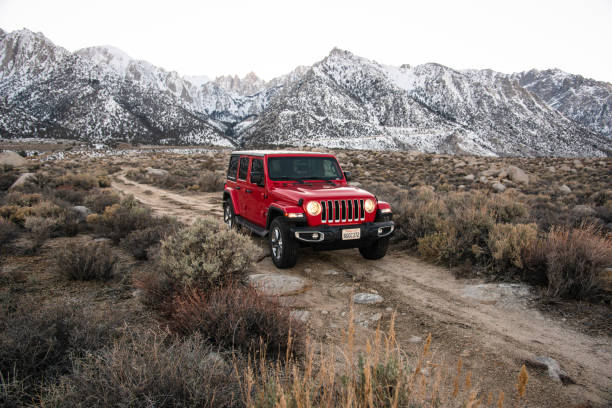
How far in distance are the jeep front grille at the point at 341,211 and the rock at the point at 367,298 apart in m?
1.31

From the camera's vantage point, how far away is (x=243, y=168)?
7887 millimetres

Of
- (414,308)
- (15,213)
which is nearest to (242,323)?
(414,308)

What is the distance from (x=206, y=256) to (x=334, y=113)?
394 feet

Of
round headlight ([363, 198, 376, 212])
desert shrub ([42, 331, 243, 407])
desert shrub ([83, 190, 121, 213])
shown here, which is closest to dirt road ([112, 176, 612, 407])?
round headlight ([363, 198, 376, 212])

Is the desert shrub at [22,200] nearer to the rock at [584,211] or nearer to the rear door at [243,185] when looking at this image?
the rear door at [243,185]

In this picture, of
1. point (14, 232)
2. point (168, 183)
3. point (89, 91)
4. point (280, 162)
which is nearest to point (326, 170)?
point (280, 162)

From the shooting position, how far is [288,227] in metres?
5.43

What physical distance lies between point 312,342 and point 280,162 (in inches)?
167

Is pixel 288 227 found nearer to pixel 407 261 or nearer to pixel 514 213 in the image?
pixel 407 261

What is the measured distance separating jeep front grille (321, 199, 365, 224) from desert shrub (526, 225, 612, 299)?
A: 9.23 ft

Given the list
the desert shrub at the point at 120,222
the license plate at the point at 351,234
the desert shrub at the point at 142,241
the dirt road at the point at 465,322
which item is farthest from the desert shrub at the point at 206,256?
the desert shrub at the point at 120,222

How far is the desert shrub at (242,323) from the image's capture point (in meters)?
3.00

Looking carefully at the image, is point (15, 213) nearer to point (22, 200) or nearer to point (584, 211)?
point (22, 200)

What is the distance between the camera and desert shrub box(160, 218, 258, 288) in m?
4.09
